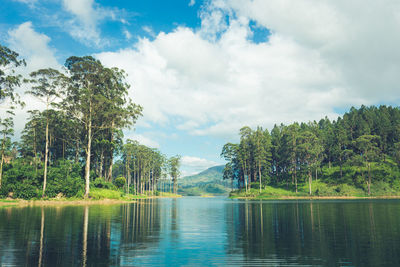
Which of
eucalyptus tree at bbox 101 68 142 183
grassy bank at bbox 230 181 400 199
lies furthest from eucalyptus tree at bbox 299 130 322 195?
eucalyptus tree at bbox 101 68 142 183

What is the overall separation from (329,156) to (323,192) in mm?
32011

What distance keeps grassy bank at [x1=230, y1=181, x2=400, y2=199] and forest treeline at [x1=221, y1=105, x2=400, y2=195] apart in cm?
77

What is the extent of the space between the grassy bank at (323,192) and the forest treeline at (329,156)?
77 cm

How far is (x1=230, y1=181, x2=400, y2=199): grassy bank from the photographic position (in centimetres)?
9875

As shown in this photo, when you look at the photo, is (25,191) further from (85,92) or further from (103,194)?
(85,92)

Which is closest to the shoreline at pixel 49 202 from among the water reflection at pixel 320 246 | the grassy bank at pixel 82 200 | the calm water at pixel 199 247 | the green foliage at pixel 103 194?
the grassy bank at pixel 82 200

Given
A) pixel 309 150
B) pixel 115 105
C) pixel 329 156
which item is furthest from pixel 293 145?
pixel 115 105

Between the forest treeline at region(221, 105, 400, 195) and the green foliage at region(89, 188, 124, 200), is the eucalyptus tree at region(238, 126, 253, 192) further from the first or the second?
the green foliage at region(89, 188, 124, 200)

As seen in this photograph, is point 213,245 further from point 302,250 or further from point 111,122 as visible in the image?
point 111,122

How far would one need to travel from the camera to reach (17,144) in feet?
372

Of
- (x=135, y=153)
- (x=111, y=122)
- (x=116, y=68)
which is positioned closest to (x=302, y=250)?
(x=111, y=122)

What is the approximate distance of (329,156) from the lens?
426 feet

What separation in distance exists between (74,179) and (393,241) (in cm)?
6068

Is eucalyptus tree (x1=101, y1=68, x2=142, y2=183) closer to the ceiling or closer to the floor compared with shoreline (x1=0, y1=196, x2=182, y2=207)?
closer to the ceiling
